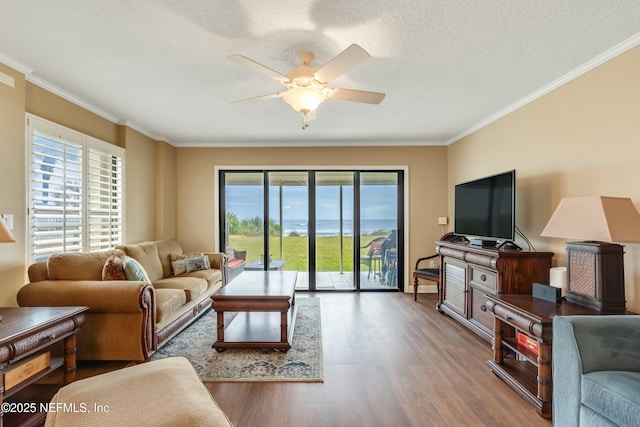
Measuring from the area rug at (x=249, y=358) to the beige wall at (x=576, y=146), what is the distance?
247cm

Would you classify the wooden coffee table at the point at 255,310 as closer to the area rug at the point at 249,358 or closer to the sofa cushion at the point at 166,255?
the area rug at the point at 249,358

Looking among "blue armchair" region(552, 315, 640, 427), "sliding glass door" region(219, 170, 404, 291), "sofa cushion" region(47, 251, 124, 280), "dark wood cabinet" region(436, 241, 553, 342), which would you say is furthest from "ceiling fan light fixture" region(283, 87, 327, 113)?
"sliding glass door" region(219, 170, 404, 291)

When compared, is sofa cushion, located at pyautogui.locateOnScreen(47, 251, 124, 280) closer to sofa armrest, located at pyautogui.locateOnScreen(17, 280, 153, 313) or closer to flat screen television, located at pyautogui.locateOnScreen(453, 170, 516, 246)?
sofa armrest, located at pyautogui.locateOnScreen(17, 280, 153, 313)

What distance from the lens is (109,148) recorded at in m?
3.74

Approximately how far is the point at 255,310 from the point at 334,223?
105 inches

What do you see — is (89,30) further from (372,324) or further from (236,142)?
(372,324)

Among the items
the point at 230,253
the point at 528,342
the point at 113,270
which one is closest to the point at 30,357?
the point at 113,270

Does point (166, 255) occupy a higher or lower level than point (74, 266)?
lower

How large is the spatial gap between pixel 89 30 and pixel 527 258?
3929mm

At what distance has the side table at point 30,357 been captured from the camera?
171 centimetres

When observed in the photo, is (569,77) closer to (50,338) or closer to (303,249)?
(303,249)

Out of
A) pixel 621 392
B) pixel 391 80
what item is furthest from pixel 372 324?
pixel 391 80

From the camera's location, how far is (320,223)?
5.28 metres

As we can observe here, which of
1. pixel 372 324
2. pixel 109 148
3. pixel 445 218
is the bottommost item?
pixel 372 324
